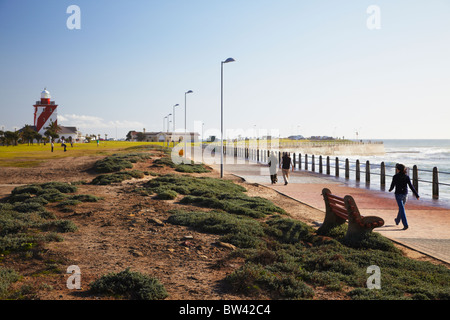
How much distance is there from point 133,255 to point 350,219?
442 cm

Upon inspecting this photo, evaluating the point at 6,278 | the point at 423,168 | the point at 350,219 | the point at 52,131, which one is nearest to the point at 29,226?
the point at 6,278

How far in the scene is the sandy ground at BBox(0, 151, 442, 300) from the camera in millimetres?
5133

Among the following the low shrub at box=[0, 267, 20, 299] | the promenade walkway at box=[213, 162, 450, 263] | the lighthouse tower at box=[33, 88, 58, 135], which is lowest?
the promenade walkway at box=[213, 162, 450, 263]

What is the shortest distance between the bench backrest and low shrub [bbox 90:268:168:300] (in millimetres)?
4635

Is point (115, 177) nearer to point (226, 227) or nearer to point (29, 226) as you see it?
point (29, 226)

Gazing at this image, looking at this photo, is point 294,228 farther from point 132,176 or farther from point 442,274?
point 132,176

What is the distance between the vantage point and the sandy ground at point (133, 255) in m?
5.13

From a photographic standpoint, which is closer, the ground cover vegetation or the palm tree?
the ground cover vegetation

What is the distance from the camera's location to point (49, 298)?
468 centimetres

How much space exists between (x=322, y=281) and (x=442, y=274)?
213cm

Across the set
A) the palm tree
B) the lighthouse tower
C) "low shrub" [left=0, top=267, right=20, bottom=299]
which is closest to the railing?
"low shrub" [left=0, top=267, right=20, bottom=299]

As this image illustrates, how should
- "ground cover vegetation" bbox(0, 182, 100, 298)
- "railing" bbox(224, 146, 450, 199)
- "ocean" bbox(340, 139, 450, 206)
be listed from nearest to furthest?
"ground cover vegetation" bbox(0, 182, 100, 298), "railing" bbox(224, 146, 450, 199), "ocean" bbox(340, 139, 450, 206)

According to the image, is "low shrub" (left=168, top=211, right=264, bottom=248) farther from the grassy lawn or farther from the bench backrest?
the grassy lawn
